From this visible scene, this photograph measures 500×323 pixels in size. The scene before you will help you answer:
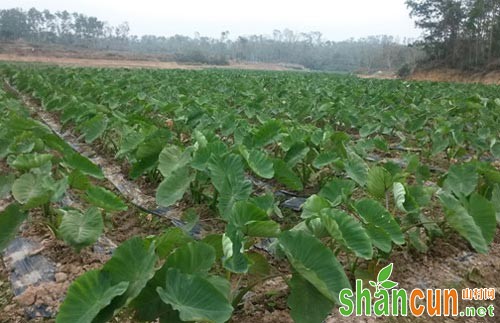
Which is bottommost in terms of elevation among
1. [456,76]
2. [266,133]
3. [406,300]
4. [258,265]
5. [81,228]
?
[406,300]

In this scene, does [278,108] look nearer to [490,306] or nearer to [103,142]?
[103,142]

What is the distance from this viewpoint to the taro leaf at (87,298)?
1373 mm

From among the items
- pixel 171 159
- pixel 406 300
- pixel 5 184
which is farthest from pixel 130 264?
pixel 5 184

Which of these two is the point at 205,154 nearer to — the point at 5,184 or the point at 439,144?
the point at 5,184

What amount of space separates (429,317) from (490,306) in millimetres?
387

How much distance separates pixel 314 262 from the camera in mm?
1614

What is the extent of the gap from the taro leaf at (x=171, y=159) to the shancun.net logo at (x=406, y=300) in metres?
1.32

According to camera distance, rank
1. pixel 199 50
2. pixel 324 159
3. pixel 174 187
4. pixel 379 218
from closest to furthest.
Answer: pixel 379 218 → pixel 174 187 → pixel 324 159 → pixel 199 50

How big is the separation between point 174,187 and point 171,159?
1.20ft

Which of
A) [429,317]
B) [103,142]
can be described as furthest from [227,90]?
[429,317]

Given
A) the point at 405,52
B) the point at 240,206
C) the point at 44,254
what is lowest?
the point at 44,254

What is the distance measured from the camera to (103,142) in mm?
5059

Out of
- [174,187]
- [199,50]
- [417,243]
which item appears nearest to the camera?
[417,243]

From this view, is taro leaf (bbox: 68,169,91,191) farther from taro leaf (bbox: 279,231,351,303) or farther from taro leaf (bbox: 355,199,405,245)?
taro leaf (bbox: 355,199,405,245)
